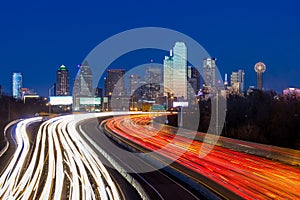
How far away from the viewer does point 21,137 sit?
45.1 metres

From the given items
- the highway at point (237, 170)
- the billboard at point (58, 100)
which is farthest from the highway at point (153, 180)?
the billboard at point (58, 100)

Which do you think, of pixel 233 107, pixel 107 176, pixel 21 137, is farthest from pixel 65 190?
pixel 233 107

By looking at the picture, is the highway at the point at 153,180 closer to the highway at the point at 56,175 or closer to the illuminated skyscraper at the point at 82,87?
the highway at the point at 56,175

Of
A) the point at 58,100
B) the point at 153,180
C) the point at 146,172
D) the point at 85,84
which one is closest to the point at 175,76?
the point at 85,84

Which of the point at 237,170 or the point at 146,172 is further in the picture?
the point at 146,172

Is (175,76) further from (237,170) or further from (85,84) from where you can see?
(237,170)

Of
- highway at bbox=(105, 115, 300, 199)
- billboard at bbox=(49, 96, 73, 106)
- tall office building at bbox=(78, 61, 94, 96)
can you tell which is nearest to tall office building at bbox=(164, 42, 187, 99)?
tall office building at bbox=(78, 61, 94, 96)

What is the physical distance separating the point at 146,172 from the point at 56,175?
15.2 feet

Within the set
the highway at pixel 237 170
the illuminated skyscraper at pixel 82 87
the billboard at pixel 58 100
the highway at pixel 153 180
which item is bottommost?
the highway at pixel 153 180

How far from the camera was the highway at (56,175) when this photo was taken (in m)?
17.7

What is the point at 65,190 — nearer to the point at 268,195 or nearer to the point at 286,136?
the point at 268,195

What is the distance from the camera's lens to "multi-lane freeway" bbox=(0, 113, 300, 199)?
17.8 meters

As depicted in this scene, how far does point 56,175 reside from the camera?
22359 millimetres

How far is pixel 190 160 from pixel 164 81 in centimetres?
11409
